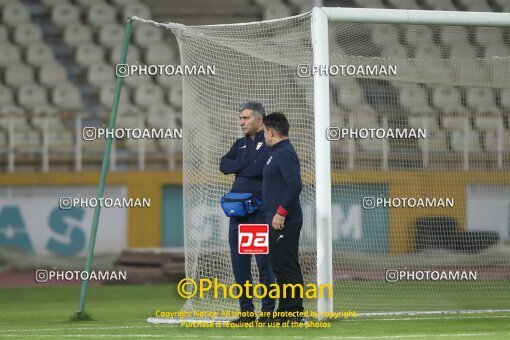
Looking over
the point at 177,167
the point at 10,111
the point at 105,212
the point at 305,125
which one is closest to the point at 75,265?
the point at 105,212

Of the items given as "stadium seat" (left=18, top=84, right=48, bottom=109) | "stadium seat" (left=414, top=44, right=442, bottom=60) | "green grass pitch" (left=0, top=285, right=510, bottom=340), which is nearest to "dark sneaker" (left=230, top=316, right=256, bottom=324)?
"green grass pitch" (left=0, top=285, right=510, bottom=340)

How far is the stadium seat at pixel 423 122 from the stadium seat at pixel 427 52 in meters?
0.68

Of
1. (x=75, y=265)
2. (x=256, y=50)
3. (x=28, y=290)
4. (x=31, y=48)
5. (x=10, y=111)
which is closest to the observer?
(x=256, y=50)

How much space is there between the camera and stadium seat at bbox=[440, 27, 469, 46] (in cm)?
1091

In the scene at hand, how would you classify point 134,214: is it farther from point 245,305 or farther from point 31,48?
point 245,305

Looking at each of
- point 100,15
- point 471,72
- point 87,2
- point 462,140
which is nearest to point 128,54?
point 100,15

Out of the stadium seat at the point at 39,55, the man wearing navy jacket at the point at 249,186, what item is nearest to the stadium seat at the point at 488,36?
the man wearing navy jacket at the point at 249,186

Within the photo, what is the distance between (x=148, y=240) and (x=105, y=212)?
0.93m

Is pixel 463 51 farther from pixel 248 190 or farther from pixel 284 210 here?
pixel 284 210

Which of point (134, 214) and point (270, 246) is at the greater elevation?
point (134, 214)

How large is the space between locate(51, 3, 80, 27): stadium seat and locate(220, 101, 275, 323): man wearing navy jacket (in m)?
16.4

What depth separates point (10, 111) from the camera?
21.9 metres

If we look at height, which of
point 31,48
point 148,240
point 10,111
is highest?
point 31,48

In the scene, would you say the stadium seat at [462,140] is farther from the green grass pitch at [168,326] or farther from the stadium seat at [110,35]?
the stadium seat at [110,35]
